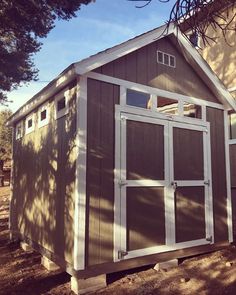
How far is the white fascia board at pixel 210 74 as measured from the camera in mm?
6609

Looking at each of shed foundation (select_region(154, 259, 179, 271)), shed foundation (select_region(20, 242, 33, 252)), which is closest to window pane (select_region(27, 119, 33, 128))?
shed foundation (select_region(20, 242, 33, 252))

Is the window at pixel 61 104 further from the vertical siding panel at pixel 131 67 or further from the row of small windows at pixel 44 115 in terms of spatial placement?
the vertical siding panel at pixel 131 67

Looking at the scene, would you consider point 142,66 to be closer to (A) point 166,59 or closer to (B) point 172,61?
(A) point 166,59

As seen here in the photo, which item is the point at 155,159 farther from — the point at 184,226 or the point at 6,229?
the point at 6,229

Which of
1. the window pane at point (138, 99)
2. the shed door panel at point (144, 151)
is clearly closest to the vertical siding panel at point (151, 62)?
the window pane at point (138, 99)

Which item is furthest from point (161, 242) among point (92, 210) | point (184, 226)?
point (92, 210)

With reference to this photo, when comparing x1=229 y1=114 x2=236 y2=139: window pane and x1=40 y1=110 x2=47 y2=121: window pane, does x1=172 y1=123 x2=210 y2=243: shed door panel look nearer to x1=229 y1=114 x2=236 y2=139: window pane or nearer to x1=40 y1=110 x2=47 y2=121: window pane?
x1=40 y1=110 x2=47 y2=121: window pane

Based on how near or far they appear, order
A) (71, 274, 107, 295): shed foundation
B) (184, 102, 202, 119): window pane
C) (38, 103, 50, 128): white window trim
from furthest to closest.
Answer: (184, 102, 202, 119): window pane < (38, 103, 50, 128): white window trim < (71, 274, 107, 295): shed foundation

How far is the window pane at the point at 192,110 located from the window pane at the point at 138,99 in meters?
1.09

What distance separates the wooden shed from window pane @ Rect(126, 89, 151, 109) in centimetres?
2

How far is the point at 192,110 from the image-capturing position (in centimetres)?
689

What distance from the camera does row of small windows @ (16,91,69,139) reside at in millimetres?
5796

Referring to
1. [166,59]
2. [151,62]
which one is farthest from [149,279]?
[166,59]

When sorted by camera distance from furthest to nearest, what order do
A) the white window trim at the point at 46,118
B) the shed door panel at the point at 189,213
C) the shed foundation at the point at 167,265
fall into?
the white window trim at the point at 46,118 → the shed door panel at the point at 189,213 → the shed foundation at the point at 167,265
